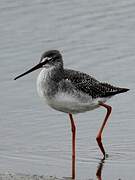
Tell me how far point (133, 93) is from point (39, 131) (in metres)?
2.12

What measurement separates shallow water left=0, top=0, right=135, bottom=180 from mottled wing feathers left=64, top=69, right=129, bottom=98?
0.86 meters

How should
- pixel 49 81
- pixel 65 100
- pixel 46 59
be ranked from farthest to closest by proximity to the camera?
pixel 46 59 < pixel 49 81 < pixel 65 100

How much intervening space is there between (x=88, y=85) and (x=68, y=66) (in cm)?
393

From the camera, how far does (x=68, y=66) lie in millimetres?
14641

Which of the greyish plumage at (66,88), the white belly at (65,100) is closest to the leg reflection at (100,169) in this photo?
the greyish plumage at (66,88)

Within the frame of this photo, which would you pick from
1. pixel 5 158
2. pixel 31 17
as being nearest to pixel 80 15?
pixel 31 17

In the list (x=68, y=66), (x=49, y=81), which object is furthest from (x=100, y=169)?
(x=68, y=66)

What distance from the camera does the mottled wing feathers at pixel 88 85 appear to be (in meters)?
10.6

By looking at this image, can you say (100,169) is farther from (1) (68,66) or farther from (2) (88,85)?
(1) (68,66)

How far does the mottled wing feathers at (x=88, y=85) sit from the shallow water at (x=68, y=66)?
2.84 feet

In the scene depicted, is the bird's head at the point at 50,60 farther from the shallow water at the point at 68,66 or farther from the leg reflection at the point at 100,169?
the leg reflection at the point at 100,169

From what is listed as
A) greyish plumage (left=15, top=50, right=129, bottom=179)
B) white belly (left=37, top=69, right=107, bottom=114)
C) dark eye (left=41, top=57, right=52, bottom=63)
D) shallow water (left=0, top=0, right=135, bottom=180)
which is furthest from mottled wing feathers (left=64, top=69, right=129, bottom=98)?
shallow water (left=0, top=0, right=135, bottom=180)

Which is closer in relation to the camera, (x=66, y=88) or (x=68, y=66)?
(x=66, y=88)

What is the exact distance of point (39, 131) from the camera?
1191 centimetres
